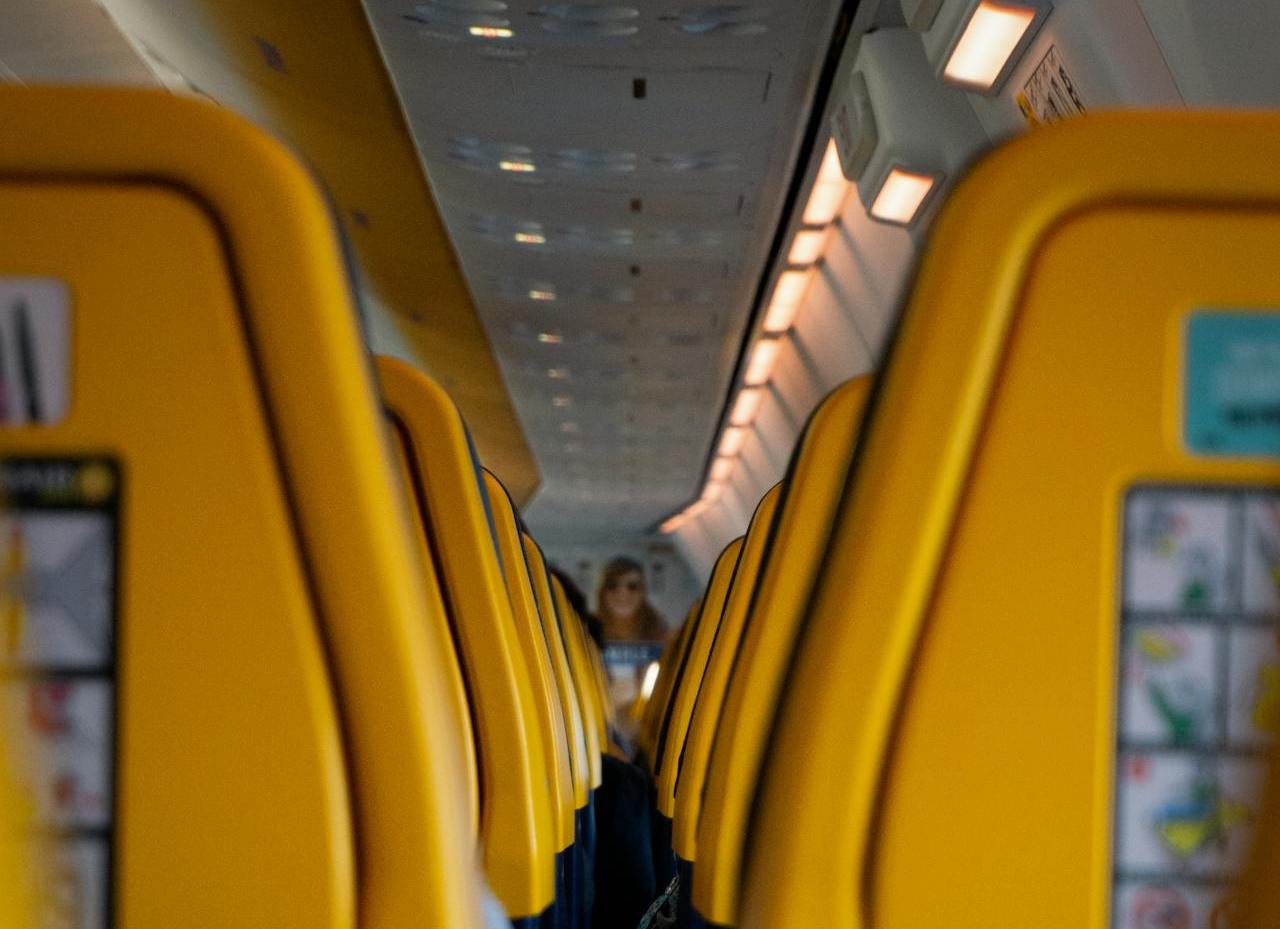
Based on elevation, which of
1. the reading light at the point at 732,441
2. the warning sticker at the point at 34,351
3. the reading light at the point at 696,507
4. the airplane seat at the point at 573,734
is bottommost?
the airplane seat at the point at 573,734

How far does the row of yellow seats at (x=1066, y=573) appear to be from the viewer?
0.74 m

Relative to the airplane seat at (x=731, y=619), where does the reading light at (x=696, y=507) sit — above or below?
above

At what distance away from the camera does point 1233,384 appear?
2.45 feet

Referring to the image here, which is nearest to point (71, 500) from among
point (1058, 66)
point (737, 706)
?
point (737, 706)

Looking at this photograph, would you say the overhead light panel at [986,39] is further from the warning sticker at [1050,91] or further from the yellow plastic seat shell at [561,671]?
the yellow plastic seat shell at [561,671]

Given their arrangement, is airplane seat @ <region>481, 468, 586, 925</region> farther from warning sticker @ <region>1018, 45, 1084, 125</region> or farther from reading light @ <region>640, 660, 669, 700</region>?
reading light @ <region>640, 660, 669, 700</region>

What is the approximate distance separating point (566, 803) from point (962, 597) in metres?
1.89

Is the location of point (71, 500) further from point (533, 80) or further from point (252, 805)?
point (533, 80)

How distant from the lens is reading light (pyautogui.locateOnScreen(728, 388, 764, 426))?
11.3 metres

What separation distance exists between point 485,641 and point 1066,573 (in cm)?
110

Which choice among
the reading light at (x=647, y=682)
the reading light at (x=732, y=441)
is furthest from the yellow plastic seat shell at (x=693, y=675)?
the reading light at (x=732, y=441)

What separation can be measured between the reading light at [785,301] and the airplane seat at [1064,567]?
6.90 meters

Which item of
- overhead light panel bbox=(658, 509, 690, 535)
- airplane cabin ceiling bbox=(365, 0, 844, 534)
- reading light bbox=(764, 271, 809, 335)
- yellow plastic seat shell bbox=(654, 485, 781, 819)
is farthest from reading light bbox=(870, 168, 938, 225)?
overhead light panel bbox=(658, 509, 690, 535)

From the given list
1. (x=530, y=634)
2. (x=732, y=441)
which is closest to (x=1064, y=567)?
(x=530, y=634)
